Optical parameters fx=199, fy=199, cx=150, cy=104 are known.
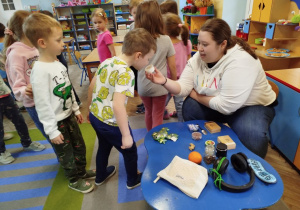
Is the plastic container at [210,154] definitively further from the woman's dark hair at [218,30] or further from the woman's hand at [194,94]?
the woman's dark hair at [218,30]

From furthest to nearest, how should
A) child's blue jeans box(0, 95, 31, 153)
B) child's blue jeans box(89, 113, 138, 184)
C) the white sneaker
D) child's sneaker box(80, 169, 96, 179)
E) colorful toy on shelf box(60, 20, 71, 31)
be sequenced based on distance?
colorful toy on shelf box(60, 20, 71, 31) → the white sneaker → child's blue jeans box(0, 95, 31, 153) → child's sneaker box(80, 169, 96, 179) → child's blue jeans box(89, 113, 138, 184)

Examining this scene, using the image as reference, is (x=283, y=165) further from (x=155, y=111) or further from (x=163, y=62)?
(x=163, y=62)

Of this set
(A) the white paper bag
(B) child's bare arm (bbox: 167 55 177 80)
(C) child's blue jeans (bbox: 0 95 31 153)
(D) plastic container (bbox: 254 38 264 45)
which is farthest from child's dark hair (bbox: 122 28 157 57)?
(D) plastic container (bbox: 254 38 264 45)

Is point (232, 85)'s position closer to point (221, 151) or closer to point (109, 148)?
point (221, 151)

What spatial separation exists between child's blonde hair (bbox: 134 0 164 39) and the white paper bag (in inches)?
41.1

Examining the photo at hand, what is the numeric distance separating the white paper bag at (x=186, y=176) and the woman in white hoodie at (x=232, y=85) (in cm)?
56

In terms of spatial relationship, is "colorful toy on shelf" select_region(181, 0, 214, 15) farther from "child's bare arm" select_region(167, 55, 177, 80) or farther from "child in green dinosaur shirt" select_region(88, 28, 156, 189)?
"child in green dinosaur shirt" select_region(88, 28, 156, 189)

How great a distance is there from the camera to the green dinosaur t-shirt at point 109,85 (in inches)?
44.0

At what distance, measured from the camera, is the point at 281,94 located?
1.89m

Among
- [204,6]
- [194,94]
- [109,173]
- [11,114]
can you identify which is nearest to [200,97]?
[194,94]

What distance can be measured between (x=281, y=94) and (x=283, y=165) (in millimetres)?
684

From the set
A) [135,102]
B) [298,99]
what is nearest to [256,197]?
[298,99]

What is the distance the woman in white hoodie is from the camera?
134 centimetres

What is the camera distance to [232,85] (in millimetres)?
1347
